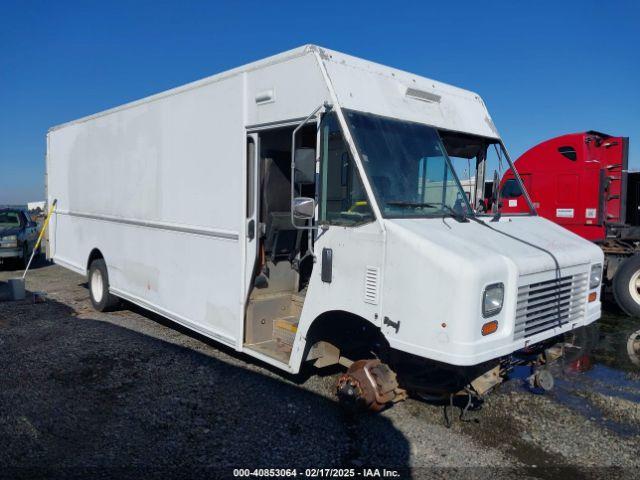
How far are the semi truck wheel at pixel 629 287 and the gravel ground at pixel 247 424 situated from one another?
12.4ft

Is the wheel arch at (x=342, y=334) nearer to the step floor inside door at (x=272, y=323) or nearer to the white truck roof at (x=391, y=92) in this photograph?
the step floor inside door at (x=272, y=323)

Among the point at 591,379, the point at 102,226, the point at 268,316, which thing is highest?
the point at 102,226

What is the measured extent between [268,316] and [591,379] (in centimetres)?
380

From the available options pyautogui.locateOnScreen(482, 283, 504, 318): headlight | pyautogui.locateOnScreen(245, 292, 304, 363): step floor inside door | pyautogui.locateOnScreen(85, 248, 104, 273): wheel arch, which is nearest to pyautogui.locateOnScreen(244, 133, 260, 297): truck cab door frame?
pyautogui.locateOnScreen(245, 292, 304, 363): step floor inside door

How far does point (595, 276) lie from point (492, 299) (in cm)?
178

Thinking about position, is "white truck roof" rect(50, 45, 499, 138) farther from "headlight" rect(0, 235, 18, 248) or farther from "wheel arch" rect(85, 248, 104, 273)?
"headlight" rect(0, 235, 18, 248)

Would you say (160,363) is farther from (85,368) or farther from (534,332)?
(534,332)

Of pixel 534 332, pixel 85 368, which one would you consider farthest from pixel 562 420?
pixel 85 368

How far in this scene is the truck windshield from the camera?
424 centimetres

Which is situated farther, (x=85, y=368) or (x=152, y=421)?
(x=85, y=368)

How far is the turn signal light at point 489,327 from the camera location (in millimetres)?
3669

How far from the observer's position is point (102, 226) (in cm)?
806

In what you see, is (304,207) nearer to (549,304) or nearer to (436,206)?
(436,206)

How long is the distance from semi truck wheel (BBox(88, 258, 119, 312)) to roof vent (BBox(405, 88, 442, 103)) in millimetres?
5453
